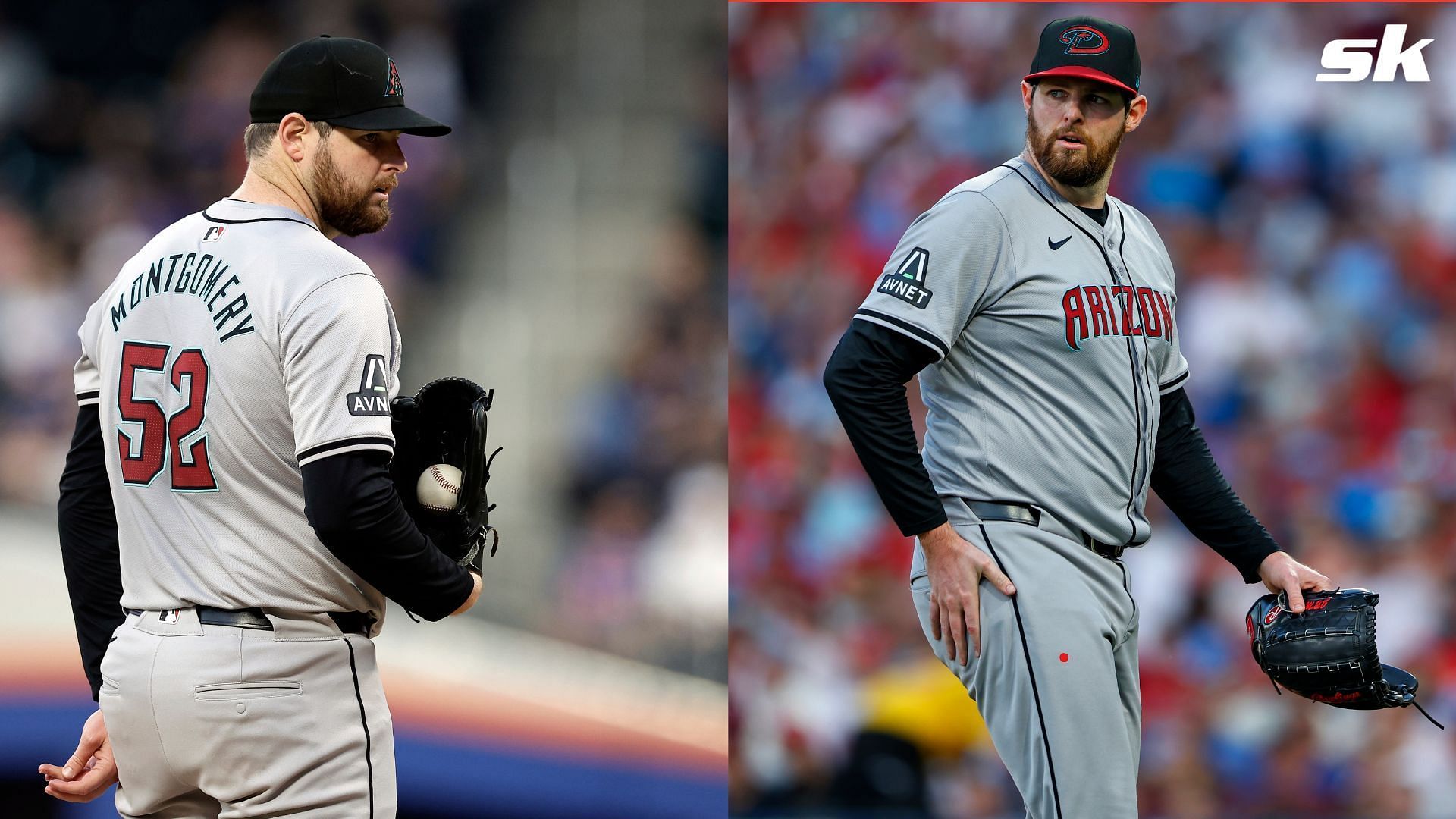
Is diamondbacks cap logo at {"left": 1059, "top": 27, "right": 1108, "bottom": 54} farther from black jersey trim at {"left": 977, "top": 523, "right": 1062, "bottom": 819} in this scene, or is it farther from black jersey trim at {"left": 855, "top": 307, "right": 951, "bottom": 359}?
black jersey trim at {"left": 977, "top": 523, "right": 1062, "bottom": 819}

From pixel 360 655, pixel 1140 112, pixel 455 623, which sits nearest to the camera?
pixel 360 655

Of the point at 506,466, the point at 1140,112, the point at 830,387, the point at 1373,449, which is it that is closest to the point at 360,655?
the point at 830,387

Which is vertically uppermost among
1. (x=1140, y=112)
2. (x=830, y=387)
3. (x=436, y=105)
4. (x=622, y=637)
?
(x=436, y=105)

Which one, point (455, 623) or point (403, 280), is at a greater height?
point (403, 280)

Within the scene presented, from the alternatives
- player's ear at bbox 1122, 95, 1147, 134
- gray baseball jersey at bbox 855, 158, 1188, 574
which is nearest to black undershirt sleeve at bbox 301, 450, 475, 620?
gray baseball jersey at bbox 855, 158, 1188, 574

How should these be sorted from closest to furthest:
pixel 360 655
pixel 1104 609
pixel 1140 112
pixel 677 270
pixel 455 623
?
pixel 360 655 → pixel 1104 609 → pixel 1140 112 → pixel 455 623 → pixel 677 270

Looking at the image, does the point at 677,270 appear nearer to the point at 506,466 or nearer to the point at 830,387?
the point at 506,466

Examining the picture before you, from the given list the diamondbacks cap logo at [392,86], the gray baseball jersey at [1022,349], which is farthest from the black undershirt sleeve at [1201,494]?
the diamondbacks cap logo at [392,86]
